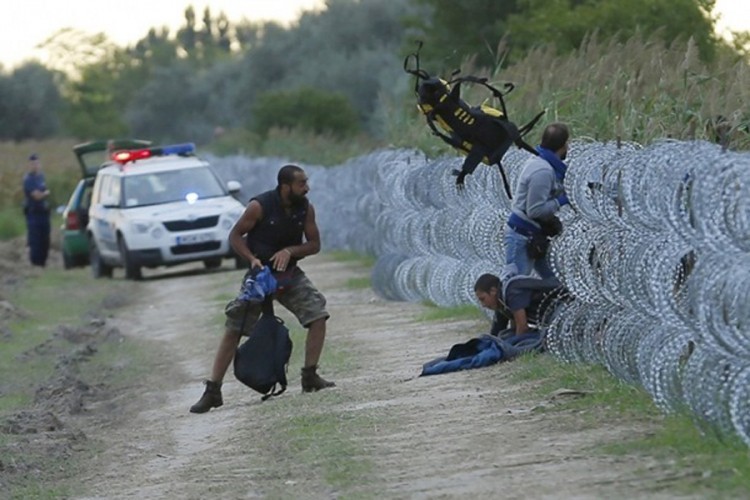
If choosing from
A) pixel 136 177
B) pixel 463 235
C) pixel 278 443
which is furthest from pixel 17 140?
pixel 278 443

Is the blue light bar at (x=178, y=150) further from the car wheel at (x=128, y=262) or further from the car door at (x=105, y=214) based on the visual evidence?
the car wheel at (x=128, y=262)

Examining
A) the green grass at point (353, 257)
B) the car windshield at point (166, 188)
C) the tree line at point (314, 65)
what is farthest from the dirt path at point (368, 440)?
the car windshield at point (166, 188)

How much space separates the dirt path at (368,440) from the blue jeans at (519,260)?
0.91 m

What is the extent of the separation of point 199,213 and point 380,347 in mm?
12421

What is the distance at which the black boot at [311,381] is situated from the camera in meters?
13.6

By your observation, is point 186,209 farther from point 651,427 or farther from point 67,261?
point 651,427

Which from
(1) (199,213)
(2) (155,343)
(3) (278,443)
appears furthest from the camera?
(1) (199,213)

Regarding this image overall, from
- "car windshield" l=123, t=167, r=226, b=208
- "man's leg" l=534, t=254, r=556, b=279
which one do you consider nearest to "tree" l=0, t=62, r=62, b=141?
"car windshield" l=123, t=167, r=226, b=208

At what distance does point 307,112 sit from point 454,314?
42.6 meters

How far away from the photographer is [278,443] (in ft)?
36.8

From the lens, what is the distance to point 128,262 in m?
28.5

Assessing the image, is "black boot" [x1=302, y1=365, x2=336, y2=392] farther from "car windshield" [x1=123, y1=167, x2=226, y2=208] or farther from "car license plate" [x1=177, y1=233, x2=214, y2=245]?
"car windshield" [x1=123, y1=167, x2=226, y2=208]

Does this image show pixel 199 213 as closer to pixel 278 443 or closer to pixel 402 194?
pixel 402 194

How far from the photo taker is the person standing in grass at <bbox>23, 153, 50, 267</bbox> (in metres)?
33.2
